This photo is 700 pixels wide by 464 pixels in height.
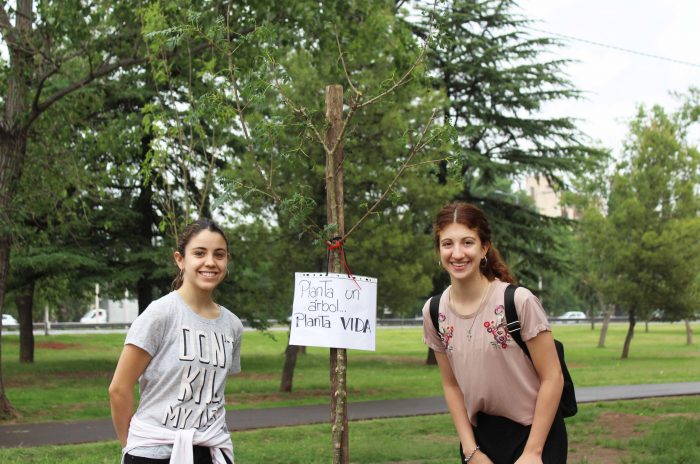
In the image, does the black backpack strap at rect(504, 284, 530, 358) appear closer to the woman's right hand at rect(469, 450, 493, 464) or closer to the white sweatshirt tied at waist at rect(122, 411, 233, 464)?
the woman's right hand at rect(469, 450, 493, 464)

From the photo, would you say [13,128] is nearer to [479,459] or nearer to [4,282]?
[4,282]

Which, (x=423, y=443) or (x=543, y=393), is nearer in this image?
(x=543, y=393)

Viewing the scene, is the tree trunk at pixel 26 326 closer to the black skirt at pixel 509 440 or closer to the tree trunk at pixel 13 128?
the tree trunk at pixel 13 128

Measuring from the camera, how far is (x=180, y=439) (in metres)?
3.60

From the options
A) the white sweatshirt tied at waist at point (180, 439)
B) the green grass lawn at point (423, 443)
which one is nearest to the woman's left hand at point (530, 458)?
the white sweatshirt tied at waist at point (180, 439)

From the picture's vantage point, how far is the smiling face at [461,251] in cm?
365

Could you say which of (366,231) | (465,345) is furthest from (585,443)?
(366,231)

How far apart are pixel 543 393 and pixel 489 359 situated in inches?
9.2

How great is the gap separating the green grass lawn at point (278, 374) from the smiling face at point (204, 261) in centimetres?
1164

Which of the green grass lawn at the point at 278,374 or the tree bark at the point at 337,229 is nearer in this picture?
the tree bark at the point at 337,229

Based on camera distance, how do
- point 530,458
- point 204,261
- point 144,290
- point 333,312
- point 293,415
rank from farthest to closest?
1. point 144,290
2. point 293,415
3. point 333,312
4. point 204,261
5. point 530,458

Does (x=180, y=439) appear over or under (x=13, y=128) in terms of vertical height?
under

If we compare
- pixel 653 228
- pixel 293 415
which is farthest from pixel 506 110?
pixel 293 415

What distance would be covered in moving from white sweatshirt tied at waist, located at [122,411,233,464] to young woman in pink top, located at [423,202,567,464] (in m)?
0.94
